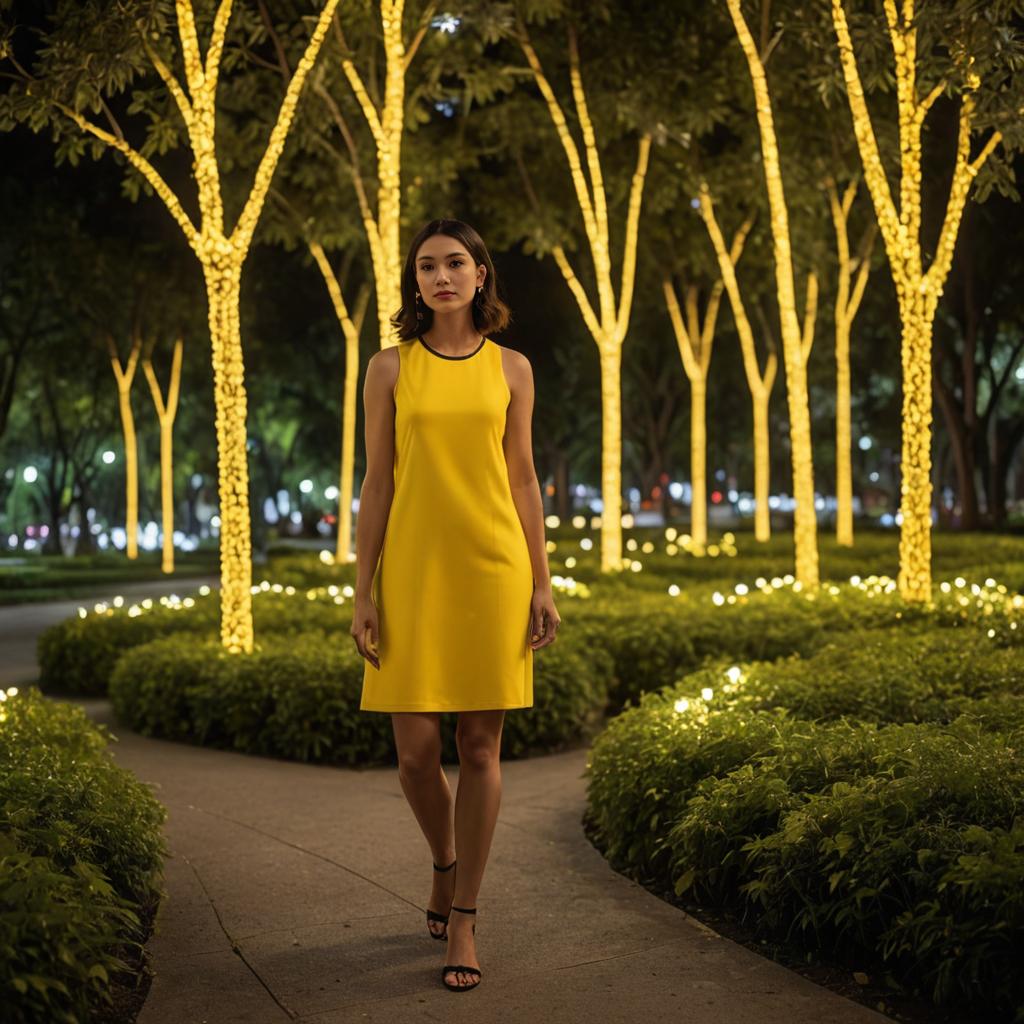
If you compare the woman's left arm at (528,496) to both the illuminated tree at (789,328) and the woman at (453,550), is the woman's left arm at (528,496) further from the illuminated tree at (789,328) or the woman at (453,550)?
the illuminated tree at (789,328)

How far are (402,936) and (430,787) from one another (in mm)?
637

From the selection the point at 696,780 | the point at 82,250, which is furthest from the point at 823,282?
the point at 696,780

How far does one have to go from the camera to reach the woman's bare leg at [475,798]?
15.8ft

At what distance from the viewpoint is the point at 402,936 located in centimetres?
528

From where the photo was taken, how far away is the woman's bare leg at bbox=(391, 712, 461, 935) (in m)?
4.87

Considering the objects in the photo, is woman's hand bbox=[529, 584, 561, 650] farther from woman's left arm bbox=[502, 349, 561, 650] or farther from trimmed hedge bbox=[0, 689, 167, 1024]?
trimmed hedge bbox=[0, 689, 167, 1024]

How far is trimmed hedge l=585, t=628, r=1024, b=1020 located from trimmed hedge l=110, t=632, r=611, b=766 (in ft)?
5.91

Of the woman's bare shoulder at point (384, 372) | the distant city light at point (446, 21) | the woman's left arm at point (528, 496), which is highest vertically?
the distant city light at point (446, 21)

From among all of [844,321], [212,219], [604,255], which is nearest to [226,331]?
[212,219]

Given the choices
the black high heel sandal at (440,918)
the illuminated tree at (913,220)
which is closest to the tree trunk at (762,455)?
the illuminated tree at (913,220)

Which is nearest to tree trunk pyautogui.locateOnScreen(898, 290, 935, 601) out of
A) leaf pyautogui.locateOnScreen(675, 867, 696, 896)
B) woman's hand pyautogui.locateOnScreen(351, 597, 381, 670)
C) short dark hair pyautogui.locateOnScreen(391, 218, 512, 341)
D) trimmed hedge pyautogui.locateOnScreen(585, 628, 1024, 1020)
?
trimmed hedge pyautogui.locateOnScreen(585, 628, 1024, 1020)

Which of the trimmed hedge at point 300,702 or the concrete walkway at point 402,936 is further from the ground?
the trimmed hedge at point 300,702

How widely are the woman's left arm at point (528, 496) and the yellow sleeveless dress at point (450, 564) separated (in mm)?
61

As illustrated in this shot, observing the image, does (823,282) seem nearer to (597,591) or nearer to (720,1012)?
(597,591)
